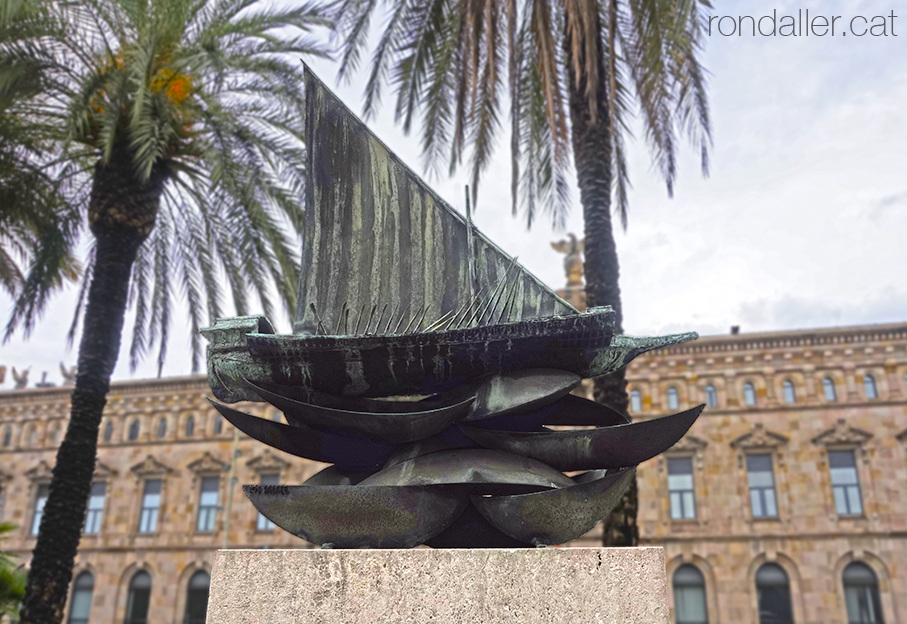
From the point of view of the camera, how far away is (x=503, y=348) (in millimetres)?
4109

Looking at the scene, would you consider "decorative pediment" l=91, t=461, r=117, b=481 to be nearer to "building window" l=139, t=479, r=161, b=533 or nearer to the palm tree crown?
"building window" l=139, t=479, r=161, b=533

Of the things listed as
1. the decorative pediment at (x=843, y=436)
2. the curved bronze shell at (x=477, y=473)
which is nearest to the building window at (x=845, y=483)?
the decorative pediment at (x=843, y=436)

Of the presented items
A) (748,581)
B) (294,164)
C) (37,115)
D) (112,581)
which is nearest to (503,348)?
(294,164)

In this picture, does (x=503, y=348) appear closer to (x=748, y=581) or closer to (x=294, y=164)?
(x=294, y=164)

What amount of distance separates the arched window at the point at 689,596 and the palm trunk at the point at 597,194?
1658 centimetres

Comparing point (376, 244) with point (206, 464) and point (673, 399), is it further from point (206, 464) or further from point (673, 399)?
point (206, 464)

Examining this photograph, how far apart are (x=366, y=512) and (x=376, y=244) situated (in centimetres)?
169

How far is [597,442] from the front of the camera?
405 centimetres

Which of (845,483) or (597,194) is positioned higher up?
(597,194)

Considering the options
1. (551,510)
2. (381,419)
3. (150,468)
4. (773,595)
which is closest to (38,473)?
(150,468)

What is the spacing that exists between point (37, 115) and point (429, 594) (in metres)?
11.5

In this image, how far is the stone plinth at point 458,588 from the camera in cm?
358

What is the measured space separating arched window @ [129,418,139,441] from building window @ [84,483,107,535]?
1936 mm

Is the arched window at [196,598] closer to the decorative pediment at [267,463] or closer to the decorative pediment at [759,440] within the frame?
the decorative pediment at [267,463]
